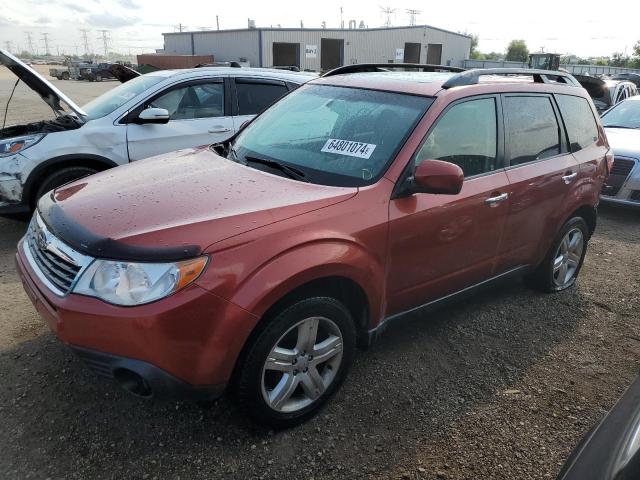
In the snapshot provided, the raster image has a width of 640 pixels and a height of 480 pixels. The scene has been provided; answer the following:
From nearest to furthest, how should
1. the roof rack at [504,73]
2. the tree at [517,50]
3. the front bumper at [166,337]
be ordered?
1. the front bumper at [166,337]
2. the roof rack at [504,73]
3. the tree at [517,50]

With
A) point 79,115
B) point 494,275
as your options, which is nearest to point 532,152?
point 494,275

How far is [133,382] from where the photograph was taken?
2.19 meters

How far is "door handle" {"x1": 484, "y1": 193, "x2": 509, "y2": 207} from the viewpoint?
3262 millimetres

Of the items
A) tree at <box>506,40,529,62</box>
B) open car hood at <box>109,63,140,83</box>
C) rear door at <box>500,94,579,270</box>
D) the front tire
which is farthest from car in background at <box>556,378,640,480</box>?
tree at <box>506,40,529,62</box>

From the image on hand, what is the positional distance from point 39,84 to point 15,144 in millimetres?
734

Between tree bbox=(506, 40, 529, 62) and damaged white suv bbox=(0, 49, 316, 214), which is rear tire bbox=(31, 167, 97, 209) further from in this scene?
tree bbox=(506, 40, 529, 62)

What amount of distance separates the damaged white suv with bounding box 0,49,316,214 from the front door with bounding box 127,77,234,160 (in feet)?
0.03

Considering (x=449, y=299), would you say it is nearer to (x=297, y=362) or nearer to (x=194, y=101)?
(x=297, y=362)

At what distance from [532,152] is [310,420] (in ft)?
8.14

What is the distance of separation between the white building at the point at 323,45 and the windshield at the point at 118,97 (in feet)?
121

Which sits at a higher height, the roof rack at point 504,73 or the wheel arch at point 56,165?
the roof rack at point 504,73

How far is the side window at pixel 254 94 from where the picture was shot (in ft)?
19.9

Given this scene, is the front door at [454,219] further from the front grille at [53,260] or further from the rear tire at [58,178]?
the rear tire at [58,178]

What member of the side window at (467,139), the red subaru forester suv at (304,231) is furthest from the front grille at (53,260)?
the side window at (467,139)
